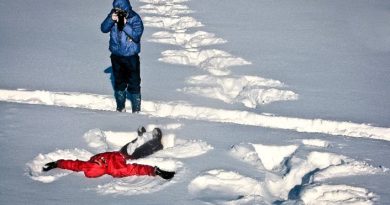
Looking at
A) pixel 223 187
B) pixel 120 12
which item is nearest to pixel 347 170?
pixel 223 187

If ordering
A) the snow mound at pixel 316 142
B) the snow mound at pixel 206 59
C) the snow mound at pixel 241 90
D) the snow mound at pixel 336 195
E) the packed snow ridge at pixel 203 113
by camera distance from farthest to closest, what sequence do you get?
the snow mound at pixel 206 59 < the snow mound at pixel 241 90 < the packed snow ridge at pixel 203 113 < the snow mound at pixel 316 142 < the snow mound at pixel 336 195

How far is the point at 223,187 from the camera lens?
126 inches

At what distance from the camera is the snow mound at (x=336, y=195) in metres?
3.01

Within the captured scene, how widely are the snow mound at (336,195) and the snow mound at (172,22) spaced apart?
7627 millimetres

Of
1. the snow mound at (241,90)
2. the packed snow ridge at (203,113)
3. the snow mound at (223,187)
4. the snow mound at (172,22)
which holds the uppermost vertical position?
the snow mound at (172,22)

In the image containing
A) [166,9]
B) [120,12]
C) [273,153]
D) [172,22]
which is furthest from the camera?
[166,9]

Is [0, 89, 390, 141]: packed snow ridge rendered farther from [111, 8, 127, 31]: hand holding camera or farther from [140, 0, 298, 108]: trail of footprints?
[111, 8, 127, 31]: hand holding camera

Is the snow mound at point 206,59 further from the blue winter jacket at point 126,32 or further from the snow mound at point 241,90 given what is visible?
the blue winter jacket at point 126,32

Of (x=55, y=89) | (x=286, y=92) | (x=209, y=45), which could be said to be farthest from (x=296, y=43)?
(x=55, y=89)

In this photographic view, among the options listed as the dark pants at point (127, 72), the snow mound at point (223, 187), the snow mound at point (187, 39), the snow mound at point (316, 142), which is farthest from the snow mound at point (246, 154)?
the snow mound at point (187, 39)

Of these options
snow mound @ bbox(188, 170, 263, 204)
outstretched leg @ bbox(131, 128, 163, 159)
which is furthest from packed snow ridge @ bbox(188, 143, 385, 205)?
outstretched leg @ bbox(131, 128, 163, 159)

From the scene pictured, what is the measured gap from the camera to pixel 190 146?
3.86 m

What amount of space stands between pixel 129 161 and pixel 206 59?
437cm

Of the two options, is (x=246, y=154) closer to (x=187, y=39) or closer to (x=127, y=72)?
(x=127, y=72)
